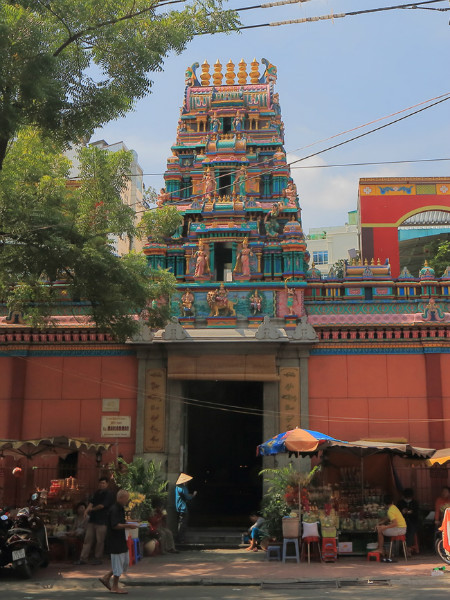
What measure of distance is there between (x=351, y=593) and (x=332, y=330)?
28.6 ft

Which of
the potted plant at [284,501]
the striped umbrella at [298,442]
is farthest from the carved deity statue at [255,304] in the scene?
the potted plant at [284,501]

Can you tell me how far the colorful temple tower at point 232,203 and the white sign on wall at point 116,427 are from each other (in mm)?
3013

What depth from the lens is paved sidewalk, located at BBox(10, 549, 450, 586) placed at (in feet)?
39.2

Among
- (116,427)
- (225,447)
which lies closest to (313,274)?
(116,427)

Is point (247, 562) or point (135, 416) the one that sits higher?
point (135, 416)

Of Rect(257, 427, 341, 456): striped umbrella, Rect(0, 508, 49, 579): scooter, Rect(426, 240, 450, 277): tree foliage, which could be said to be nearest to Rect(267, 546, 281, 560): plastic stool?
Rect(257, 427, 341, 456): striped umbrella

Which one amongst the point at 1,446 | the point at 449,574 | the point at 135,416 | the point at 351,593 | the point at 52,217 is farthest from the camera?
the point at 135,416

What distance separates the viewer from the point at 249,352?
18.1 m

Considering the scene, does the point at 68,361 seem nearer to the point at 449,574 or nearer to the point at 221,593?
the point at 221,593

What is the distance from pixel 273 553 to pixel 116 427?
226 inches

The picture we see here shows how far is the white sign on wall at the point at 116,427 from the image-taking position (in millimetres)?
18312

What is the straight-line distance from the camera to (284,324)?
18.5 m

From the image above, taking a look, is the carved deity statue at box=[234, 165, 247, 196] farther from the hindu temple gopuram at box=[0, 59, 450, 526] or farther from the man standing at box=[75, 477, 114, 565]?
the man standing at box=[75, 477, 114, 565]

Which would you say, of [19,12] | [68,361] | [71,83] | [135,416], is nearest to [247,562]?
A: [135,416]
